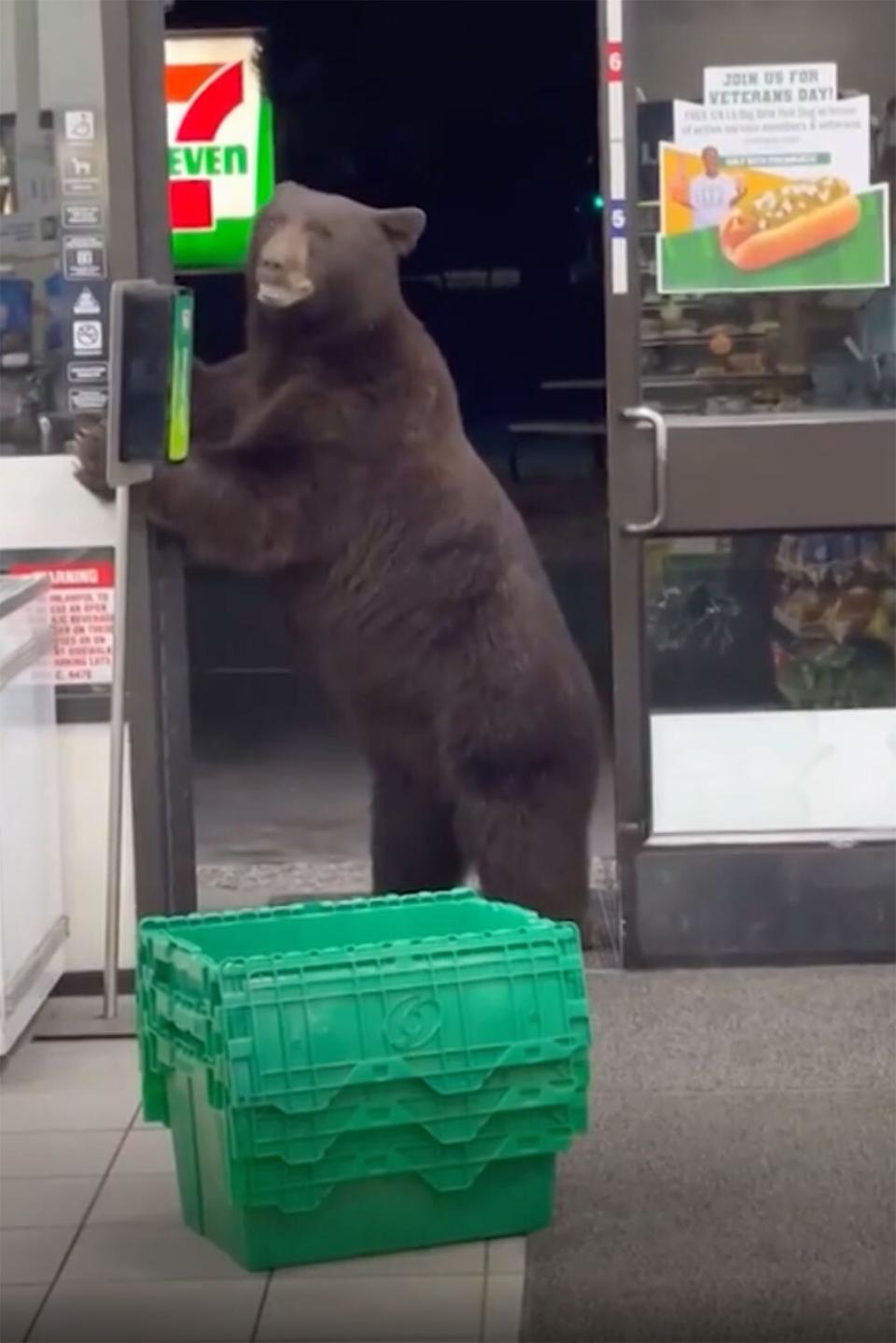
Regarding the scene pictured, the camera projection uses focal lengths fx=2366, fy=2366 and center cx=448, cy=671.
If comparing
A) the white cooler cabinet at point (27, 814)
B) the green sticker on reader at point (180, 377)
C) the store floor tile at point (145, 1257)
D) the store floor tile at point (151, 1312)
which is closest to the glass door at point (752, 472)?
the green sticker on reader at point (180, 377)

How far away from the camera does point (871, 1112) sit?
4512 mm

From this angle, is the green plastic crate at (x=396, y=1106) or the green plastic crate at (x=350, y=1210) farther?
the green plastic crate at (x=350, y=1210)

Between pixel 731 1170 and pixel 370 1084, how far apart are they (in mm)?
830

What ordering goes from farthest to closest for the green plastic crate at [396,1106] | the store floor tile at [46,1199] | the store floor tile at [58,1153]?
the store floor tile at [58,1153] < the store floor tile at [46,1199] < the green plastic crate at [396,1106]

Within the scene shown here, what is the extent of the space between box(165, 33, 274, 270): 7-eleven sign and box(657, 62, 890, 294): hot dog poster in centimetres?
136

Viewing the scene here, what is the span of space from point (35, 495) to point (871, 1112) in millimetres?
2210

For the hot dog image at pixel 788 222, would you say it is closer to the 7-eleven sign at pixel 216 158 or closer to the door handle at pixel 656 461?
the door handle at pixel 656 461

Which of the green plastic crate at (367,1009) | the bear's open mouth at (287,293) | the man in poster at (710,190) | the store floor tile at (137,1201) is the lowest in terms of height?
the store floor tile at (137,1201)

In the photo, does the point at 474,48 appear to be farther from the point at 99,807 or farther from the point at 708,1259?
the point at 708,1259

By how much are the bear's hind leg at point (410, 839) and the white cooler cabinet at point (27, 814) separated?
80cm

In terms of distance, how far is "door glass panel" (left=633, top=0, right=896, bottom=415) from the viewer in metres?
5.29

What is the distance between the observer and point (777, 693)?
562 cm

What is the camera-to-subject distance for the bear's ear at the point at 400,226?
17.3 ft

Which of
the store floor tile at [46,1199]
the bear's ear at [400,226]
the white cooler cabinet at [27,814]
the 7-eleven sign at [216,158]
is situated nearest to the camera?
the store floor tile at [46,1199]
